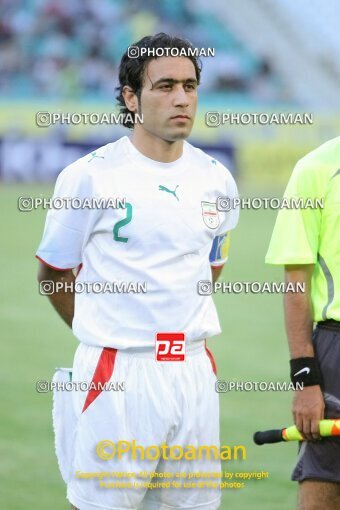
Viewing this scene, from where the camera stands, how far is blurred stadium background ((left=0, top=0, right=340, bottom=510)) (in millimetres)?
6254

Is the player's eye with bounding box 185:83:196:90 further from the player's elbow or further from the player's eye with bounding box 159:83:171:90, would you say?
the player's elbow

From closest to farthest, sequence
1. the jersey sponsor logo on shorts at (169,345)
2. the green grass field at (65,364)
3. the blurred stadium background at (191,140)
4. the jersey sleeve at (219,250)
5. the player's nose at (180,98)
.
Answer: the jersey sponsor logo on shorts at (169,345), the player's nose at (180,98), the jersey sleeve at (219,250), the green grass field at (65,364), the blurred stadium background at (191,140)

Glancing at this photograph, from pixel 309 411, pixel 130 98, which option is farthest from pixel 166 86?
pixel 309 411

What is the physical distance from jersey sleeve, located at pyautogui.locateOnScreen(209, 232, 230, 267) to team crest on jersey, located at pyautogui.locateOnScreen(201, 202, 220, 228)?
189mm

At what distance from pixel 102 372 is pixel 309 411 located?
67 cm

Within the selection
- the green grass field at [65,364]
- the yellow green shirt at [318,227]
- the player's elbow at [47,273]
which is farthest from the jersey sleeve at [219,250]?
the green grass field at [65,364]

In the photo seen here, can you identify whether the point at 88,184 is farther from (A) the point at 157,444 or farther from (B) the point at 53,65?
(B) the point at 53,65

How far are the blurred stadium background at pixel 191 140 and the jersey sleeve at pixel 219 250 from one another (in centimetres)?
164

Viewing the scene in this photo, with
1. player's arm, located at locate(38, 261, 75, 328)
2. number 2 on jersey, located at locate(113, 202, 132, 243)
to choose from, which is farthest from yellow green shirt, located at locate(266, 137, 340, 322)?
player's arm, located at locate(38, 261, 75, 328)

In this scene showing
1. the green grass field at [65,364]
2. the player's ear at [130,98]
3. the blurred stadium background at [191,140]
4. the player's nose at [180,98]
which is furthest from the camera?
the blurred stadium background at [191,140]

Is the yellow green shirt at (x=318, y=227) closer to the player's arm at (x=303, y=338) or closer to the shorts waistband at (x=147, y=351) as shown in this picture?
the player's arm at (x=303, y=338)

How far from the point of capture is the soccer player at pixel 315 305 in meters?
3.58

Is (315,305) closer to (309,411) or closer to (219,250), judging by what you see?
(309,411)

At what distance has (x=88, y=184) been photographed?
3.59 m
